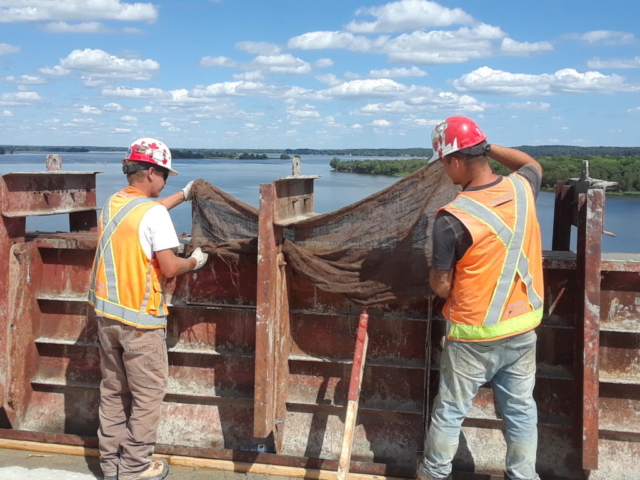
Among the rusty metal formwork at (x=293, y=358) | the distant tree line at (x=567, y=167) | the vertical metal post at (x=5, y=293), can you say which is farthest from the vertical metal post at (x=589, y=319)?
the distant tree line at (x=567, y=167)

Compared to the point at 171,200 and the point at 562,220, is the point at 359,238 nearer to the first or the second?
the point at 171,200

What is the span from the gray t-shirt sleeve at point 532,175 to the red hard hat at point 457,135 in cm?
41

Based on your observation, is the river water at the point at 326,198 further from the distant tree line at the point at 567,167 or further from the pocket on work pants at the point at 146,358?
the pocket on work pants at the point at 146,358

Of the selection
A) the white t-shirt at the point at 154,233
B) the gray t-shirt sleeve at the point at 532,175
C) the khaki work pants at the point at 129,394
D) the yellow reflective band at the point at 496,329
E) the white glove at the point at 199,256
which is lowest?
the khaki work pants at the point at 129,394

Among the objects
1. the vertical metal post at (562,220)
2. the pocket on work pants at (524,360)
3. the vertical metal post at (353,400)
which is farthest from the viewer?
the vertical metal post at (562,220)

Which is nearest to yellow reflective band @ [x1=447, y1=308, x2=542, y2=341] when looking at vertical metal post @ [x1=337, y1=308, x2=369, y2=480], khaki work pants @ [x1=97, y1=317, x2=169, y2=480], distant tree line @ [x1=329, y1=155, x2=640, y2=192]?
vertical metal post @ [x1=337, y1=308, x2=369, y2=480]

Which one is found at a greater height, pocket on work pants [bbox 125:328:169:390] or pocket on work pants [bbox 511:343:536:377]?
pocket on work pants [bbox 511:343:536:377]

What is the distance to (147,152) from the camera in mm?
4215

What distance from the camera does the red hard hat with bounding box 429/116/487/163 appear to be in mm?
3572

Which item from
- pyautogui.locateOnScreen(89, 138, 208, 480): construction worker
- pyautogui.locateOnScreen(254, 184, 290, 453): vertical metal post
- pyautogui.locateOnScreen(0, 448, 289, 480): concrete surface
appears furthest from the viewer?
pyautogui.locateOnScreen(0, 448, 289, 480): concrete surface

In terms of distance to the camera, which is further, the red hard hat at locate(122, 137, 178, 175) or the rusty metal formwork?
the rusty metal formwork

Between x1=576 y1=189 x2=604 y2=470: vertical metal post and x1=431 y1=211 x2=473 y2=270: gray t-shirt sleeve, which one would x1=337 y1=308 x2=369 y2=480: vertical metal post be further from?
x1=576 y1=189 x2=604 y2=470: vertical metal post

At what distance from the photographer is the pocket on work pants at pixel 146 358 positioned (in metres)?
4.21

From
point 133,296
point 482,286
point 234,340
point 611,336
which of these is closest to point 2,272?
point 133,296
